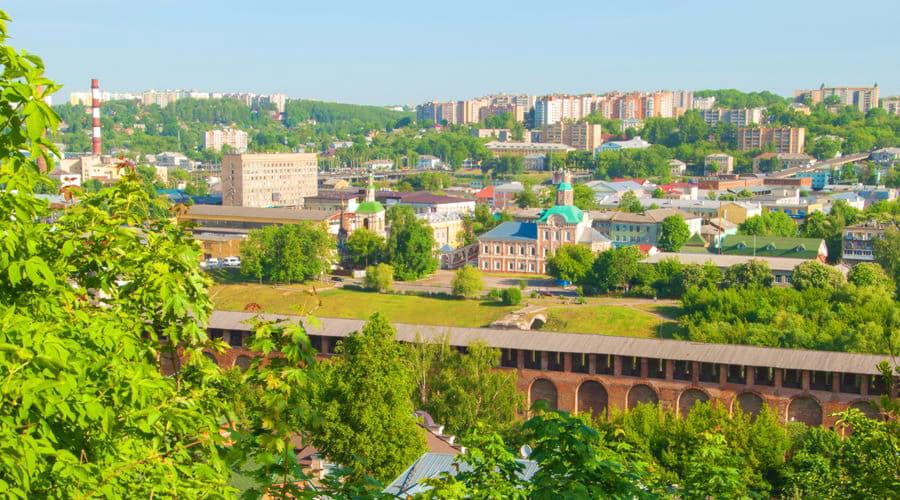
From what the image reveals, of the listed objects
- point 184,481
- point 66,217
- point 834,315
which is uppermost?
point 66,217

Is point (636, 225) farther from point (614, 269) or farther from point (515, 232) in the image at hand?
point (614, 269)

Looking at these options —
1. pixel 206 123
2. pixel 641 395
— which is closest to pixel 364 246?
pixel 641 395

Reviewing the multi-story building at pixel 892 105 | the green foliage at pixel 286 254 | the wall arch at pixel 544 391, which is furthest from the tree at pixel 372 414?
the multi-story building at pixel 892 105

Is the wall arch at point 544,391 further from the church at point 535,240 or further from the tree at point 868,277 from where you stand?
the church at point 535,240

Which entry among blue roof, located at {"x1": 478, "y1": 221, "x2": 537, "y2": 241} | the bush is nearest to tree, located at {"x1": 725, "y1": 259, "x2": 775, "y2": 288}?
the bush

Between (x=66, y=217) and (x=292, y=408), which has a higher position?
(x=66, y=217)

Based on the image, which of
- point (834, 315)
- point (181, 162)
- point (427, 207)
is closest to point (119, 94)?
point (181, 162)

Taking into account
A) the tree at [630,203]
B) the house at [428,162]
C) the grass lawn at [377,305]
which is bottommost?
the grass lawn at [377,305]

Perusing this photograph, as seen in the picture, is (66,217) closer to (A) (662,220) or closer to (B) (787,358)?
(B) (787,358)
